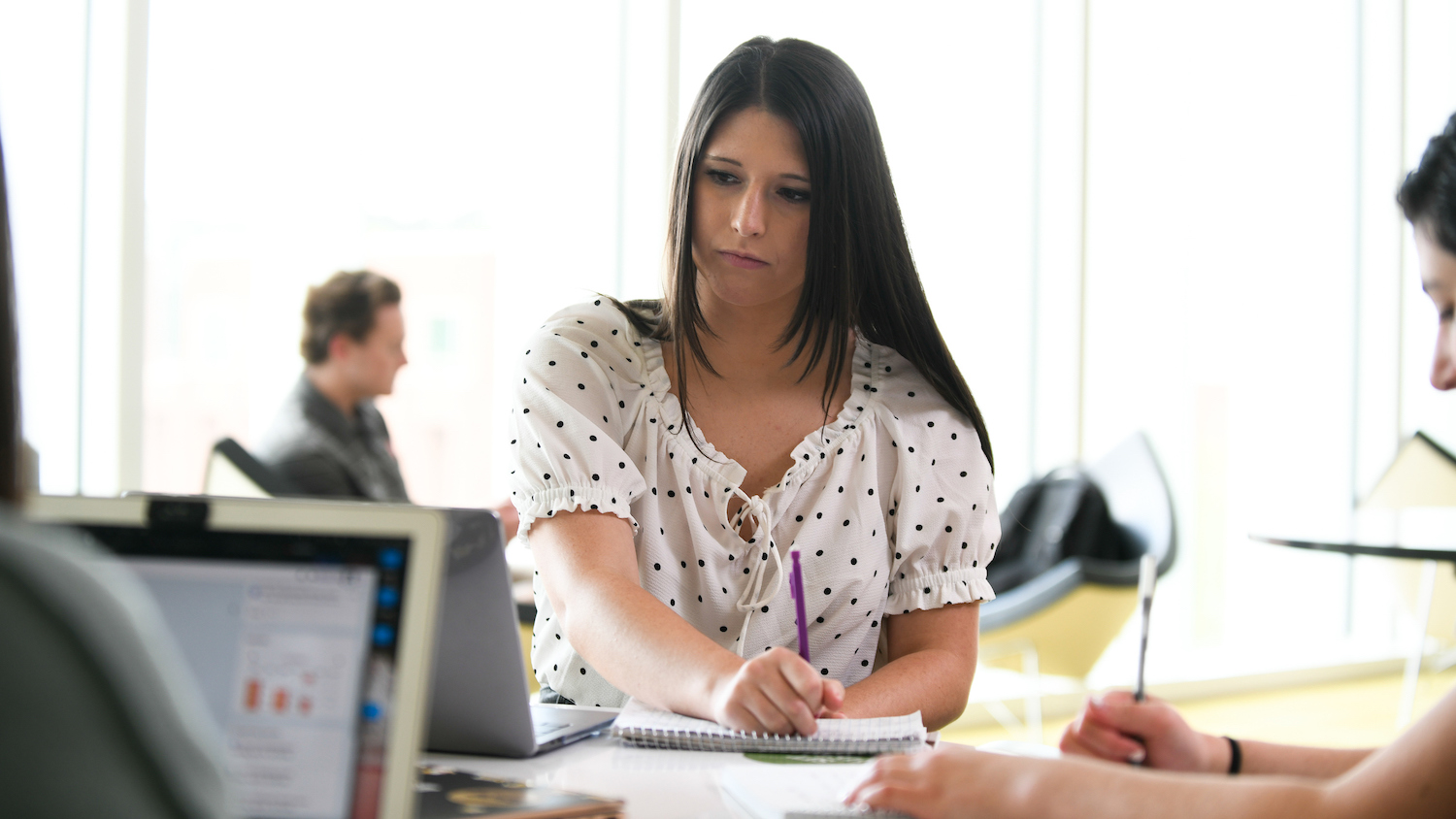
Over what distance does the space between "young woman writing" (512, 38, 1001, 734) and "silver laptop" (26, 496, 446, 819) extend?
2.18ft

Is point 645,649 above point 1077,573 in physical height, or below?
above

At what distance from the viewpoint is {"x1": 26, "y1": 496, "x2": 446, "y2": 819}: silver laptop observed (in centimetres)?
67

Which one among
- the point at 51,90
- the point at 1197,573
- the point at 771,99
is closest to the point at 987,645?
the point at 1197,573

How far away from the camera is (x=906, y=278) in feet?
5.21

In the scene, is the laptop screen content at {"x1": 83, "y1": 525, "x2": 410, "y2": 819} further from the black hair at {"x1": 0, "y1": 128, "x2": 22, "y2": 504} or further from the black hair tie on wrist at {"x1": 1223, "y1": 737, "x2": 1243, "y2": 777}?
the black hair tie on wrist at {"x1": 1223, "y1": 737, "x2": 1243, "y2": 777}

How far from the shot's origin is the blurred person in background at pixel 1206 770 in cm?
76

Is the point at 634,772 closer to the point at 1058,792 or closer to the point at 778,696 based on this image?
the point at 778,696

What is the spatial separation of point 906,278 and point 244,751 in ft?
3.65

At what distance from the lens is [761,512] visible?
58.0 inches

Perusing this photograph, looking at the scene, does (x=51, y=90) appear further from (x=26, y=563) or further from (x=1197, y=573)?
(x=1197, y=573)

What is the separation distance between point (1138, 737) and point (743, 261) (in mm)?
767

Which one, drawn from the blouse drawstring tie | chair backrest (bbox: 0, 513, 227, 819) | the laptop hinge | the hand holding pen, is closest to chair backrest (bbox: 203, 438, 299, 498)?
the blouse drawstring tie

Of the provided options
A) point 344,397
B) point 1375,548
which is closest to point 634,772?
point 1375,548

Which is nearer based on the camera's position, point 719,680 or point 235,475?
point 719,680
